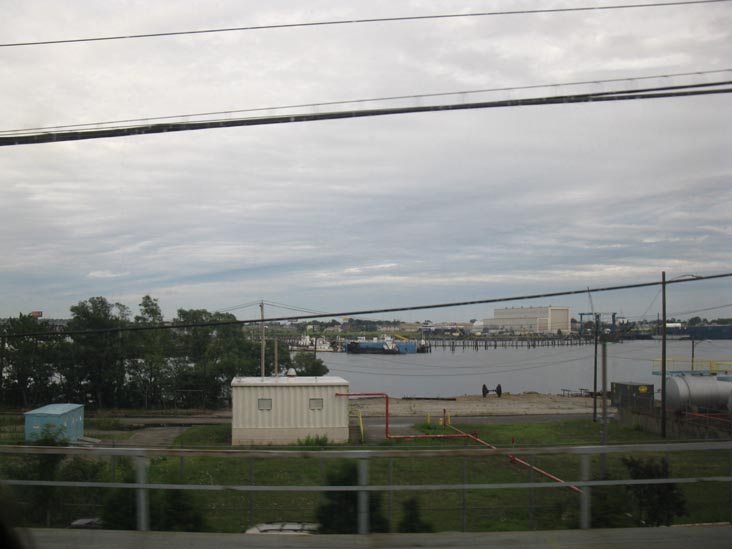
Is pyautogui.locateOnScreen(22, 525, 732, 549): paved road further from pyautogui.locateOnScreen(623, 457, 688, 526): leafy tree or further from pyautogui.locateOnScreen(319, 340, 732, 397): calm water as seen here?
pyautogui.locateOnScreen(319, 340, 732, 397): calm water

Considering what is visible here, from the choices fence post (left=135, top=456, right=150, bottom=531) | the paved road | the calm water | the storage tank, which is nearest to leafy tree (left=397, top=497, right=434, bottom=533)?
the paved road

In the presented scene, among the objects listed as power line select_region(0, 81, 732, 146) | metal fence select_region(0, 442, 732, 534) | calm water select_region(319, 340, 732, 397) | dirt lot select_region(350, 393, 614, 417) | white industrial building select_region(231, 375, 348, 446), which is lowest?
calm water select_region(319, 340, 732, 397)

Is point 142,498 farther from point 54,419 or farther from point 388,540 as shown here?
point 54,419

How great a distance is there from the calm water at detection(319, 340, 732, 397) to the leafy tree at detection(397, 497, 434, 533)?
42075 mm

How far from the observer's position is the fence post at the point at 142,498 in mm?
4609

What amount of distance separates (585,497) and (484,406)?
3146 cm

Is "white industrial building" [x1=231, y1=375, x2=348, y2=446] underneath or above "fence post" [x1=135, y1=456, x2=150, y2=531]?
underneath

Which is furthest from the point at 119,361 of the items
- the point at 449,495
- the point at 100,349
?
the point at 449,495

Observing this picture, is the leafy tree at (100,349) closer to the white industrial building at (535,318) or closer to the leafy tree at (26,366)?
the leafy tree at (26,366)

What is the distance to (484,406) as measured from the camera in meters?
35.3

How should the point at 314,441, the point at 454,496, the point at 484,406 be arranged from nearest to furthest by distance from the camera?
1. the point at 454,496
2. the point at 314,441
3. the point at 484,406

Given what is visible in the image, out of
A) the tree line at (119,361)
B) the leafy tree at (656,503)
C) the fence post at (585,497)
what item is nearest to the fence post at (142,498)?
the fence post at (585,497)

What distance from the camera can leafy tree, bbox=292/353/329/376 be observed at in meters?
32.0

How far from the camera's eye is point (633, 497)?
16.5ft
